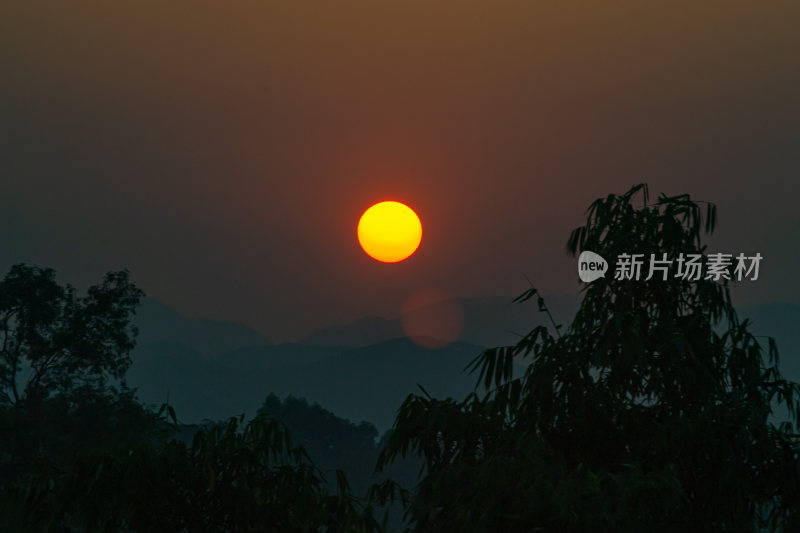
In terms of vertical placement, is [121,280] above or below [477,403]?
above

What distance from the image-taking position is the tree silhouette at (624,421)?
6035 mm

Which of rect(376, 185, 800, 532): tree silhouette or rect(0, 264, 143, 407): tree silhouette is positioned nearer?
rect(376, 185, 800, 532): tree silhouette

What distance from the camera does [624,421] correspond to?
288 inches

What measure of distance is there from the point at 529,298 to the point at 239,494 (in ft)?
10.9

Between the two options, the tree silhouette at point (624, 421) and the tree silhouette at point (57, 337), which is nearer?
the tree silhouette at point (624, 421)

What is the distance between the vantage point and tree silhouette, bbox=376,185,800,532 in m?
6.04

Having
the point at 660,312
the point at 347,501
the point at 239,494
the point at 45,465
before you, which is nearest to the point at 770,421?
the point at 660,312

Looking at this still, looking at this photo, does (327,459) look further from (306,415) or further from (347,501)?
(347,501)

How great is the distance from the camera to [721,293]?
8.04 meters

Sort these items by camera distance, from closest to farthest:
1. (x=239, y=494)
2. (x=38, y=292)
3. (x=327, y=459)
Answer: (x=239, y=494) → (x=38, y=292) → (x=327, y=459)

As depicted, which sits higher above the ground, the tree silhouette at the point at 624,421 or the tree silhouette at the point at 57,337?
the tree silhouette at the point at 57,337

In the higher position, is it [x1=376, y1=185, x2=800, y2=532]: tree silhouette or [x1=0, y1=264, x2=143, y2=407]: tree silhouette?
[x1=0, y1=264, x2=143, y2=407]: tree silhouette

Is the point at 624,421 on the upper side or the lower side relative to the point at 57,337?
lower

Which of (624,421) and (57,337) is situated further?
(57,337)
